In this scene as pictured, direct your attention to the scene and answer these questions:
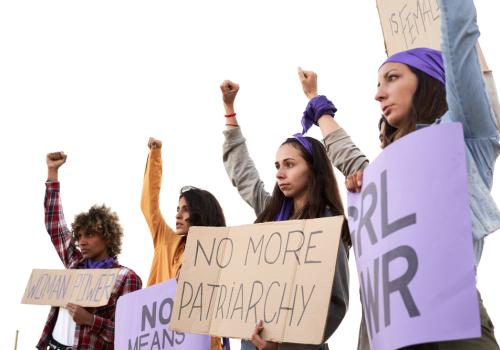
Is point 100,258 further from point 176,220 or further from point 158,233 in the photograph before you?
point 176,220

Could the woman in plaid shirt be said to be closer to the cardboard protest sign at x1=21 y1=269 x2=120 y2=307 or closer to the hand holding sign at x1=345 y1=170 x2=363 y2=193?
the cardboard protest sign at x1=21 y1=269 x2=120 y2=307

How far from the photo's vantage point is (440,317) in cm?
188

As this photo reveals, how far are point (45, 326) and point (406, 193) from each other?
346 cm

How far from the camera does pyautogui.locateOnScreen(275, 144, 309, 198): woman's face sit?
11.1 feet

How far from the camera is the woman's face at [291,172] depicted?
3.39 metres

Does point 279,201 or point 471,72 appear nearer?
point 471,72

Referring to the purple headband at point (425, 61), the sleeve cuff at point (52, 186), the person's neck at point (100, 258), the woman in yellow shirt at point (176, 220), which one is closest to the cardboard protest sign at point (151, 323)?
the woman in yellow shirt at point (176, 220)

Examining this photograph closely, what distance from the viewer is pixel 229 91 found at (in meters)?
4.11

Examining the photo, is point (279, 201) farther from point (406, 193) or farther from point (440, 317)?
point (440, 317)

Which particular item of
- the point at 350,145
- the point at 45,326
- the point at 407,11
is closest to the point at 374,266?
the point at 350,145

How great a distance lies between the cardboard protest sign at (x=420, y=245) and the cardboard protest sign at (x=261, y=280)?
1.27 feet

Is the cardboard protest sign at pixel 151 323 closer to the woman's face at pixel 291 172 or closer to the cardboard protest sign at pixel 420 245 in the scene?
the woman's face at pixel 291 172

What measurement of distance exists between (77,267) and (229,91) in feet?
6.02

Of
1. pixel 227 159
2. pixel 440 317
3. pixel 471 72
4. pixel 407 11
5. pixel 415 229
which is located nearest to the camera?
pixel 440 317
